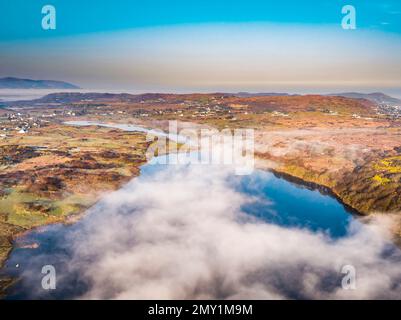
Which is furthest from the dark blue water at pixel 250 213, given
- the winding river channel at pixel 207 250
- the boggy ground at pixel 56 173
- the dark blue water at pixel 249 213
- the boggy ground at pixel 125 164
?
the boggy ground at pixel 125 164

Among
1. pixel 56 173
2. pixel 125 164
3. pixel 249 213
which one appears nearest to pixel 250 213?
pixel 249 213

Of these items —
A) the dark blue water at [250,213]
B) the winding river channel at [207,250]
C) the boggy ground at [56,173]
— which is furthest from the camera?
the boggy ground at [56,173]

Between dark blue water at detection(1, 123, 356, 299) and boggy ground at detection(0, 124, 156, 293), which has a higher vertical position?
boggy ground at detection(0, 124, 156, 293)

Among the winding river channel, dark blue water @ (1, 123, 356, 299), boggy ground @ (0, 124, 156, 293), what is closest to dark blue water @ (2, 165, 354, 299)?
dark blue water @ (1, 123, 356, 299)

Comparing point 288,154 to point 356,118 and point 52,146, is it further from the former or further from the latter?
point 356,118

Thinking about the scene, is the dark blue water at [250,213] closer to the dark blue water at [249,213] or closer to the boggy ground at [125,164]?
the dark blue water at [249,213]

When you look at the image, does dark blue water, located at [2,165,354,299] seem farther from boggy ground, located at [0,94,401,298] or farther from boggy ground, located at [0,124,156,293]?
boggy ground, located at [0,94,401,298]

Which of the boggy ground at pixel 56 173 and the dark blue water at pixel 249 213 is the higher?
the boggy ground at pixel 56 173
